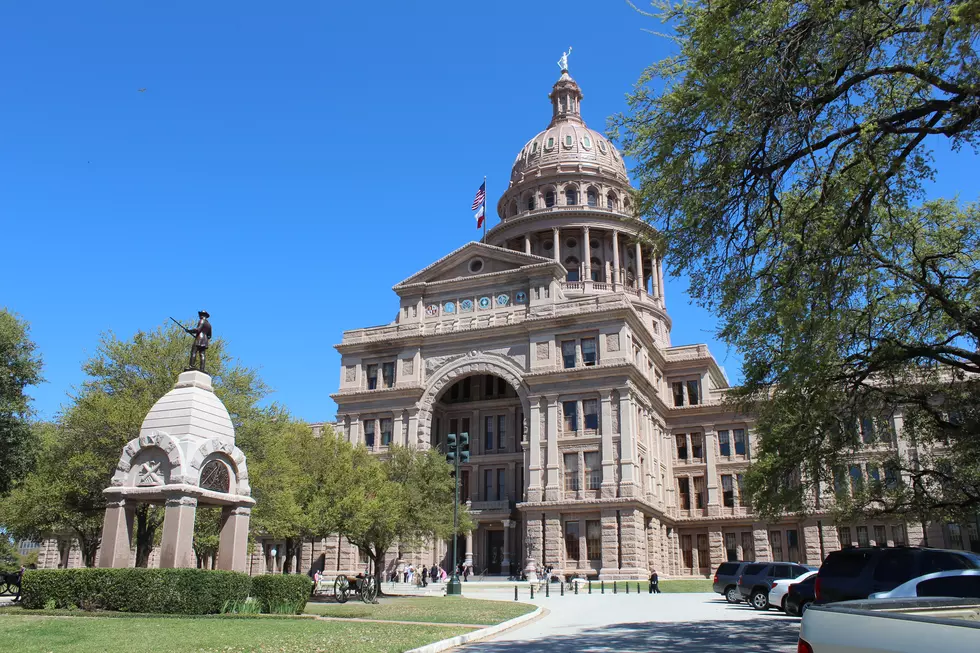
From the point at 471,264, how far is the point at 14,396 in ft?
117

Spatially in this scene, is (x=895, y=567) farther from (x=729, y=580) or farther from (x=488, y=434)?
(x=488, y=434)

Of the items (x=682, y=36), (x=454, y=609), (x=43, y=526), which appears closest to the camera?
(x=682, y=36)

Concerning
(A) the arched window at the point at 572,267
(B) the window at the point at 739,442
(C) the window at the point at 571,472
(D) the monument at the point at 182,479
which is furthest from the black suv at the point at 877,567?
(A) the arched window at the point at 572,267

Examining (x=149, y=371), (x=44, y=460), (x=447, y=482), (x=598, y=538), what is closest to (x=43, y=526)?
(x=44, y=460)

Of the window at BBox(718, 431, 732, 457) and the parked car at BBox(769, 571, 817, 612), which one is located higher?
the window at BBox(718, 431, 732, 457)

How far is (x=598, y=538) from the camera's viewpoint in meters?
51.2

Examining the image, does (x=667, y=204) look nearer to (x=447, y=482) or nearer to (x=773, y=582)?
(x=773, y=582)

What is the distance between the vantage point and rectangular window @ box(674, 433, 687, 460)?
6481 centimetres

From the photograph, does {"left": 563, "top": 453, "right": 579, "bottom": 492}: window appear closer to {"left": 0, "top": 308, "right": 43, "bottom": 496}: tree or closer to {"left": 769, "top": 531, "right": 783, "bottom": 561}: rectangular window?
{"left": 769, "top": 531, "right": 783, "bottom": 561}: rectangular window

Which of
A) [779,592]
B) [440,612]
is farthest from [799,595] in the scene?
[440,612]

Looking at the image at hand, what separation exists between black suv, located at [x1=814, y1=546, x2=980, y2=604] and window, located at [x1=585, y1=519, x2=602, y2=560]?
34986mm

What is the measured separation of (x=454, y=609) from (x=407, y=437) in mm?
34196

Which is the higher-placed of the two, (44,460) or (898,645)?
(44,460)

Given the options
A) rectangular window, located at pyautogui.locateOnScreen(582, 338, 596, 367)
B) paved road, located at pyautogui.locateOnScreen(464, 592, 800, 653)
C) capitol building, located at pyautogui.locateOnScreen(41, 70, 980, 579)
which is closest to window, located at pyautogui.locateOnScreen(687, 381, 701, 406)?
capitol building, located at pyautogui.locateOnScreen(41, 70, 980, 579)
